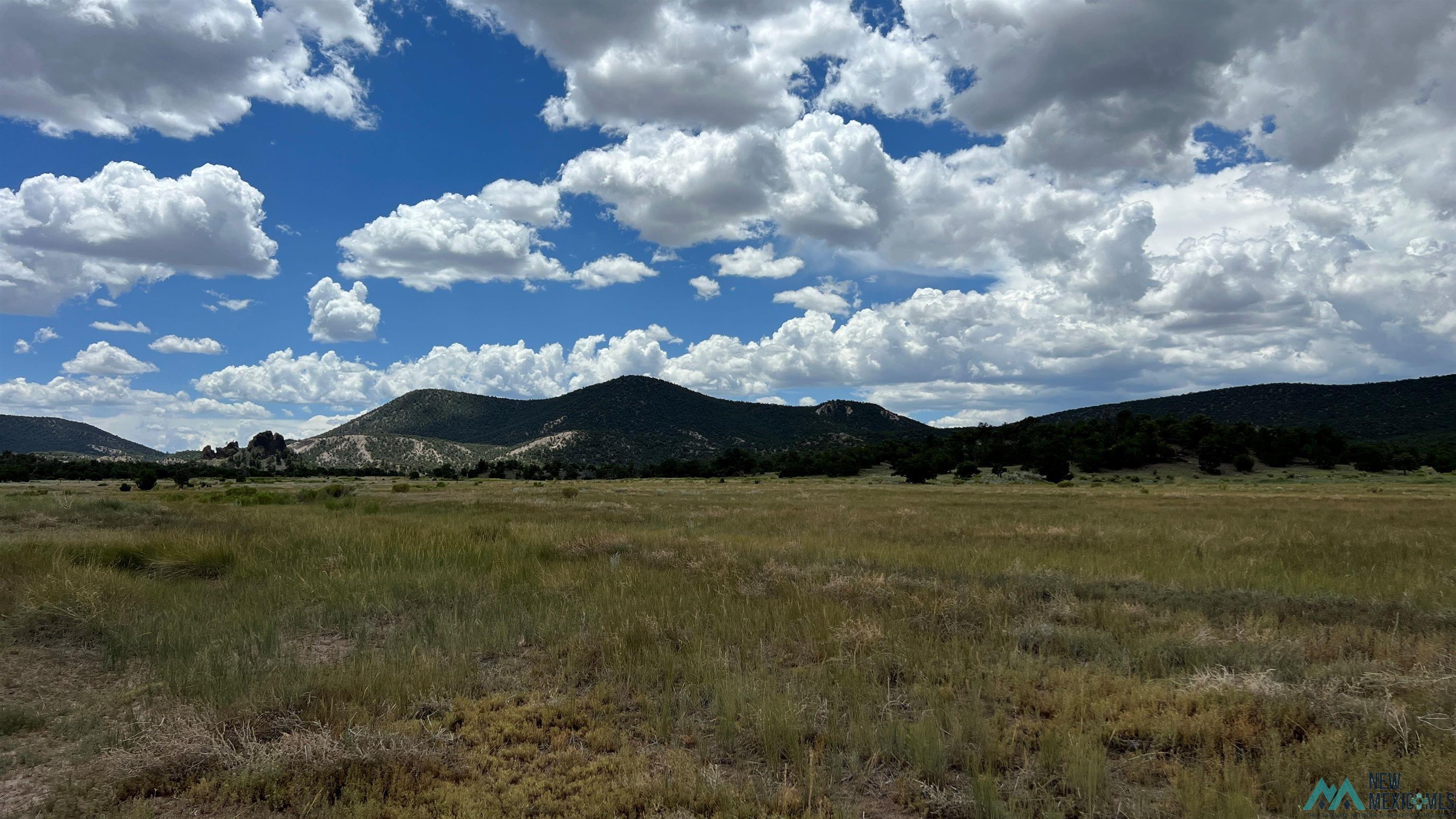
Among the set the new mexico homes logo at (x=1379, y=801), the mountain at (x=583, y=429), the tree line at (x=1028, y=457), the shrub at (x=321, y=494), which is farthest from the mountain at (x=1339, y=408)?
the new mexico homes logo at (x=1379, y=801)

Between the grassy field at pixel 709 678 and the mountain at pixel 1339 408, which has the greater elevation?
the mountain at pixel 1339 408

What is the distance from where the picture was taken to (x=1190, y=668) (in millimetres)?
6414

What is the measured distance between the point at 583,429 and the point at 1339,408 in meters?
174

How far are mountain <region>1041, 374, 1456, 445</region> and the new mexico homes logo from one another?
133m

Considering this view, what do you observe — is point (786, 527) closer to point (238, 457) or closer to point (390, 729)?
point (390, 729)

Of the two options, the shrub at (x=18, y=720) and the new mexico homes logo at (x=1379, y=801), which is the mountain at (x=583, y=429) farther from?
the new mexico homes logo at (x=1379, y=801)

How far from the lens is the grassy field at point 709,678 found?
14.6 ft

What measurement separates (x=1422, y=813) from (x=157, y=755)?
845 cm

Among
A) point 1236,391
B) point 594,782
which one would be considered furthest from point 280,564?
point 1236,391

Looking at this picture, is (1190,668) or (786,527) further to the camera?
(786,527)

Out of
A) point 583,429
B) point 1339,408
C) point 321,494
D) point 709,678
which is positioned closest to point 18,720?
point 709,678

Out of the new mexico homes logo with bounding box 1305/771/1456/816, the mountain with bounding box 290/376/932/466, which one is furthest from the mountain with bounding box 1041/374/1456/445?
the new mexico homes logo with bounding box 1305/771/1456/816

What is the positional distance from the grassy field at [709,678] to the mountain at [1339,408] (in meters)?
128

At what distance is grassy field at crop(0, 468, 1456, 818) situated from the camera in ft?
14.6
